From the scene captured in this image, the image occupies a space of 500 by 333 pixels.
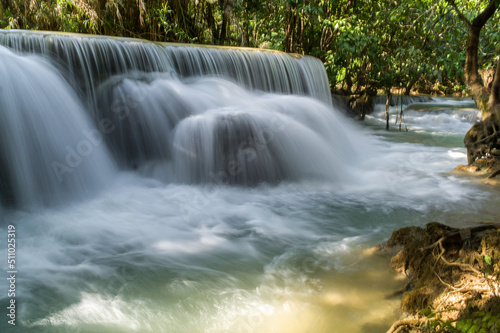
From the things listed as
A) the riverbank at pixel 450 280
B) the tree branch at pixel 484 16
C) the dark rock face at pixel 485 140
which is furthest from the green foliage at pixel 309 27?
the riverbank at pixel 450 280

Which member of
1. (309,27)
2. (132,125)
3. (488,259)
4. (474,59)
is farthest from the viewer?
(309,27)

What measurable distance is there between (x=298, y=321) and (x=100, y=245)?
204 centimetres

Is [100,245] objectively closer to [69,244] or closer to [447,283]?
[69,244]

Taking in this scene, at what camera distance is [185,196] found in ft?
16.2

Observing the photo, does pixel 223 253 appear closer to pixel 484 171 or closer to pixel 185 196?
pixel 185 196

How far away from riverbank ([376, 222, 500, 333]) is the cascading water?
0.57 ft

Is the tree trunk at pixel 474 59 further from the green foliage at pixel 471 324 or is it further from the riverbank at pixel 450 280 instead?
the green foliage at pixel 471 324

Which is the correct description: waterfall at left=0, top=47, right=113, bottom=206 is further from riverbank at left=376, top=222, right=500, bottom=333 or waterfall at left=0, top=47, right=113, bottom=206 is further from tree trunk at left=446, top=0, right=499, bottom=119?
tree trunk at left=446, top=0, right=499, bottom=119

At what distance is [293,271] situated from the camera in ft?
9.88

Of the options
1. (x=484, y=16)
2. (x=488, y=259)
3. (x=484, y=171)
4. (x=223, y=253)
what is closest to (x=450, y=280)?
(x=488, y=259)

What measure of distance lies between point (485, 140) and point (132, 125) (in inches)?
213

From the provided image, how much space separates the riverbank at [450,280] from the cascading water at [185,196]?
6.8 inches

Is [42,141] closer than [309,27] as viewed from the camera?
Yes

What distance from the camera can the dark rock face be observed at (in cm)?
577
